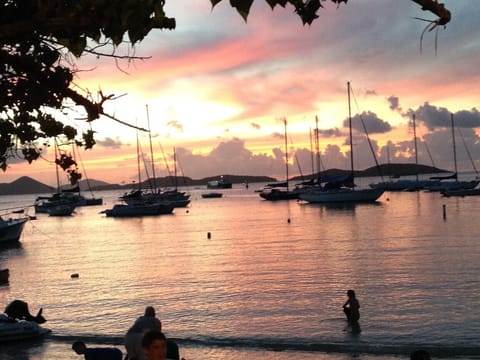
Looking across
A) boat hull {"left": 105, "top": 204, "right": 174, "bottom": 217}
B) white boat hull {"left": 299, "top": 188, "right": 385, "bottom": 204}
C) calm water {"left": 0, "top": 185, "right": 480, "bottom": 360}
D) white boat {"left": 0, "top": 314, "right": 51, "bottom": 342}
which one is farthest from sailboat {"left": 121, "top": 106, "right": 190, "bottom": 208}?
white boat {"left": 0, "top": 314, "right": 51, "bottom": 342}

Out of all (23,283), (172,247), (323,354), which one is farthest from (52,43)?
(172,247)

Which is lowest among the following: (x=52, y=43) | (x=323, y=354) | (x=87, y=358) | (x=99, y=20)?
(x=323, y=354)

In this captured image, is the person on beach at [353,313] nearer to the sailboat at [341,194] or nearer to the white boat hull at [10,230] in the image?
the white boat hull at [10,230]

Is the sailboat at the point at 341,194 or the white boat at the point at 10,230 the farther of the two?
the sailboat at the point at 341,194

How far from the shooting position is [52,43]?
6.65 metres

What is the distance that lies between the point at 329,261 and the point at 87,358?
31.3m

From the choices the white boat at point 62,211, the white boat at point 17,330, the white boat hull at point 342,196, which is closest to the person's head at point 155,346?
the white boat at point 17,330

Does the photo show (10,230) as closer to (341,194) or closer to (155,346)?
(341,194)

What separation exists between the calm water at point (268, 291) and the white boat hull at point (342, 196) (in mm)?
48097

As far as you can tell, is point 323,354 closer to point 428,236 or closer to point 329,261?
point 329,261

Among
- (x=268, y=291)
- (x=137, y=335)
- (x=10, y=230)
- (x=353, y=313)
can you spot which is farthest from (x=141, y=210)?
(x=137, y=335)

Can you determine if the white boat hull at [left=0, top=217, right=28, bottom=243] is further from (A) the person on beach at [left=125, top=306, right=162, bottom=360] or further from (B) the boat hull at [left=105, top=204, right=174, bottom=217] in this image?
(A) the person on beach at [left=125, top=306, right=162, bottom=360]

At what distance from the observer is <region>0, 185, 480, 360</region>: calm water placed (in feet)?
70.0

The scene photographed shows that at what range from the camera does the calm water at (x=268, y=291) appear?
70.0 feet
